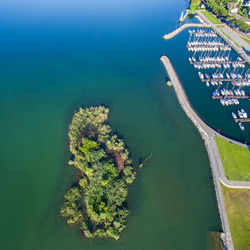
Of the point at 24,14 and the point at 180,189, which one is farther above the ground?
the point at 24,14

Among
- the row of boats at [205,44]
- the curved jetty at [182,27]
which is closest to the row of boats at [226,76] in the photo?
the row of boats at [205,44]

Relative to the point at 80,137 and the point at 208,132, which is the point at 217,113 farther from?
the point at 80,137

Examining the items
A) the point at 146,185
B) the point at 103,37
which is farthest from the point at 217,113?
the point at 103,37

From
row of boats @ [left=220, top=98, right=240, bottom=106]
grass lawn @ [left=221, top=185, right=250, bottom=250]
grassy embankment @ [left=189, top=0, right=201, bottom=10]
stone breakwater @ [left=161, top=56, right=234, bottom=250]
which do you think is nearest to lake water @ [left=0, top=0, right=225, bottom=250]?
stone breakwater @ [left=161, top=56, right=234, bottom=250]

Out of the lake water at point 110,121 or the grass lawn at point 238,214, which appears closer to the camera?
the grass lawn at point 238,214

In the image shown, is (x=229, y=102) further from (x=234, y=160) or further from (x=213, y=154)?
(x=234, y=160)

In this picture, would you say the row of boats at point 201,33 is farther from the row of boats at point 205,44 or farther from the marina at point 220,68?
the row of boats at point 205,44

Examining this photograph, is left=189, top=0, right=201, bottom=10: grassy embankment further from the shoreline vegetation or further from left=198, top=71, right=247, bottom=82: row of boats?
the shoreline vegetation
